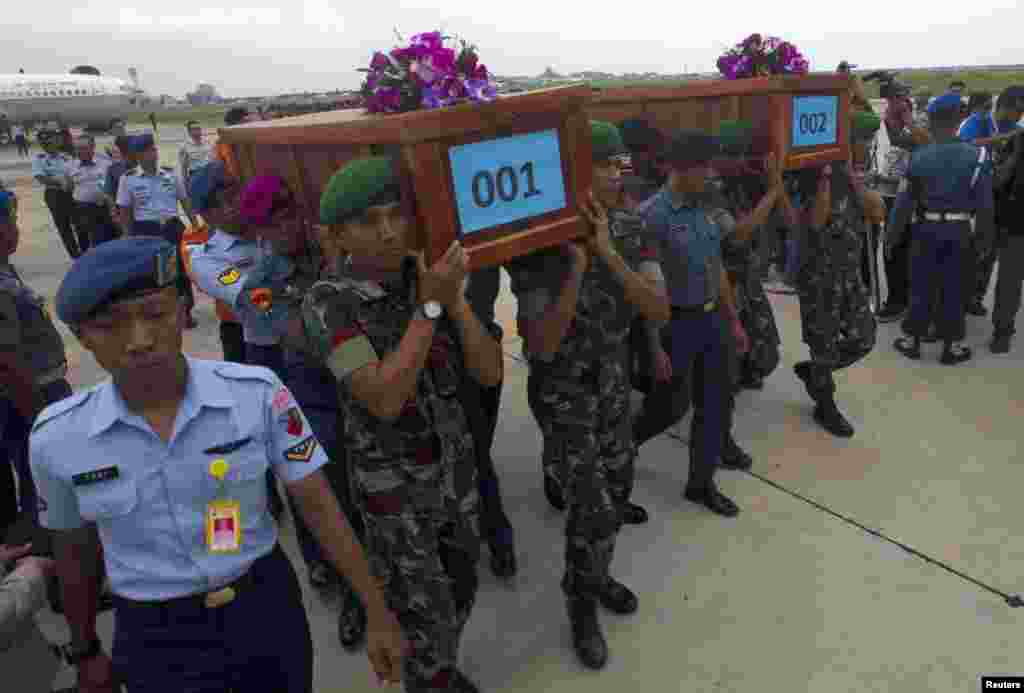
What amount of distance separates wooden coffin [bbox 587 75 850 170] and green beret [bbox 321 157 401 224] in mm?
1802

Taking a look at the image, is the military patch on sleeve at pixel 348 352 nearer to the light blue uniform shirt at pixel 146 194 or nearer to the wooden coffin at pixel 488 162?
the wooden coffin at pixel 488 162

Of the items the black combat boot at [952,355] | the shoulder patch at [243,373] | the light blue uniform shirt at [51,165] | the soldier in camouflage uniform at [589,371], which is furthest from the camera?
the light blue uniform shirt at [51,165]

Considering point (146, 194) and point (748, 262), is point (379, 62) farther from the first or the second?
point (146, 194)

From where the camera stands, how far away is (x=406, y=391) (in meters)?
1.82

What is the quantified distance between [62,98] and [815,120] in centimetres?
4163

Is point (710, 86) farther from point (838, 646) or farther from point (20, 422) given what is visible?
point (20, 422)

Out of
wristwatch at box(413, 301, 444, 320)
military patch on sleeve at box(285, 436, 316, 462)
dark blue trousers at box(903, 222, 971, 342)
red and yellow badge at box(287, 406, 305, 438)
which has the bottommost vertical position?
dark blue trousers at box(903, 222, 971, 342)

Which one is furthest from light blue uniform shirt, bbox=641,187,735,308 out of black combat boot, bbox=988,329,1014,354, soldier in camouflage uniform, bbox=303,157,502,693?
black combat boot, bbox=988,329,1014,354

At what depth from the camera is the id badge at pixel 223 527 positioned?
148 cm

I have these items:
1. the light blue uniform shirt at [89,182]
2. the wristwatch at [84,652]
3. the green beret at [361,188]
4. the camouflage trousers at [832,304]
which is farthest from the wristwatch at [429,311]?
the light blue uniform shirt at [89,182]

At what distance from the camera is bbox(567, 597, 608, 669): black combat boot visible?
2.58 metres

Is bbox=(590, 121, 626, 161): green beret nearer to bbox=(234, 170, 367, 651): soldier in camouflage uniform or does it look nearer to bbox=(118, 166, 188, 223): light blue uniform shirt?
bbox=(234, 170, 367, 651): soldier in camouflage uniform

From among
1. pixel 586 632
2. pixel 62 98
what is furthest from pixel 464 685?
pixel 62 98

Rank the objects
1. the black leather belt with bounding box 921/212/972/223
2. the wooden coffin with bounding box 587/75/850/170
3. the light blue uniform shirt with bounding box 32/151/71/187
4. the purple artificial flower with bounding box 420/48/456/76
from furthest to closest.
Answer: the light blue uniform shirt with bounding box 32/151/71/187
the black leather belt with bounding box 921/212/972/223
the wooden coffin with bounding box 587/75/850/170
the purple artificial flower with bounding box 420/48/456/76
